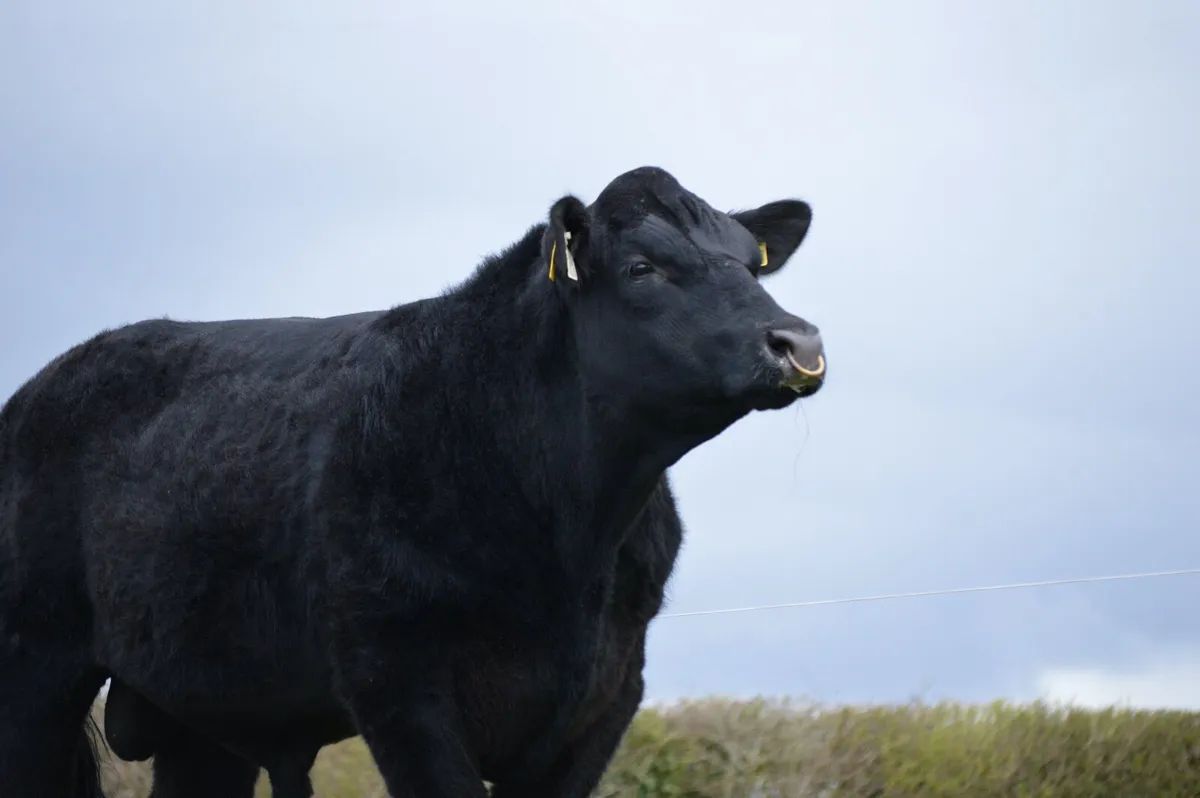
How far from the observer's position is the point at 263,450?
21.3 feet

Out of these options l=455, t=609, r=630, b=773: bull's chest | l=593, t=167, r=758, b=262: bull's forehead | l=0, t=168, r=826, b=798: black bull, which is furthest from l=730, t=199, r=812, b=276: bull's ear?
l=455, t=609, r=630, b=773: bull's chest

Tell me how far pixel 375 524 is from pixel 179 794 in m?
2.53

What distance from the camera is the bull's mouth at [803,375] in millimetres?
5254

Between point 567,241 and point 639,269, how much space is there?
0.27 metres

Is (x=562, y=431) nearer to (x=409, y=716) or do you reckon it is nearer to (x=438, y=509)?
(x=438, y=509)

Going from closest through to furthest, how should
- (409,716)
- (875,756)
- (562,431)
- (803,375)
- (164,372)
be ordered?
(803,375) → (409,716) → (562,431) → (164,372) → (875,756)

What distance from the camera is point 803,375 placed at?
526cm

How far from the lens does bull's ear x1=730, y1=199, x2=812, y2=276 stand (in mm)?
6715

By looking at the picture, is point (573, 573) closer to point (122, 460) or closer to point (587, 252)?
point (587, 252)

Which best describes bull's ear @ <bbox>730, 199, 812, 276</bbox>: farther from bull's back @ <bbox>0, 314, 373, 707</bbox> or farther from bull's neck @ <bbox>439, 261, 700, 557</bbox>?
bull's back @ <bbox>0, 314, 373, 707</bbox>

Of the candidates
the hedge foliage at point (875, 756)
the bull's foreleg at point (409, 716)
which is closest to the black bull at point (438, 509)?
the bull's foreleg at point (409, 716)

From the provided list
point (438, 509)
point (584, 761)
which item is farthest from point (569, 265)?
Result: point (584, 761)

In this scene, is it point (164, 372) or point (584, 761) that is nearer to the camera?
point (584, 761)

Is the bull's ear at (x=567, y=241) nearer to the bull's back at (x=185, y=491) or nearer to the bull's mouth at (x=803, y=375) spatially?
the bull's mouth at (x=803, y=375)
